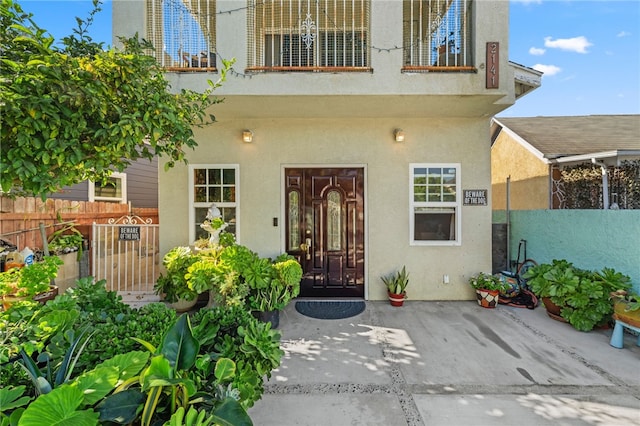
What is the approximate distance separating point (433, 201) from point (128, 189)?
317 inches

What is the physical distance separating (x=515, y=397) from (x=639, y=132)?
9.19 metres

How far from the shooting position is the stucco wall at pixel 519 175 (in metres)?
6.81

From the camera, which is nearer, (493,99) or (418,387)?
(418,387)

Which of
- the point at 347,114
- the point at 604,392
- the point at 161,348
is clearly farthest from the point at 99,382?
the point at 347,114

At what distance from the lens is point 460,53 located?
13.5 ft

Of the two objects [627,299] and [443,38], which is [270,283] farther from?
[627,299]

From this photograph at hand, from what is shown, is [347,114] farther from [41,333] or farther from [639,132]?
[639,132]

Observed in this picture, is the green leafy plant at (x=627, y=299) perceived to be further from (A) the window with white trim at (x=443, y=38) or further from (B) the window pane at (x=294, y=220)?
(B) the window pane at (x=294, y=220)

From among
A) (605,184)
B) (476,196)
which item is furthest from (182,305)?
(605,184)

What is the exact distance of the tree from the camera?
1518 mm

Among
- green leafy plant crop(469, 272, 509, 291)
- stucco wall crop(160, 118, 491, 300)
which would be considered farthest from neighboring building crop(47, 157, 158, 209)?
green leafy plant crop(469, 272, 509, 291)

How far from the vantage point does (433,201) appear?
4.99m

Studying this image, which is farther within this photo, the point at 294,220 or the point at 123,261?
the point at 123,261

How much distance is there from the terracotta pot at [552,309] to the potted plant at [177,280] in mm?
5353
